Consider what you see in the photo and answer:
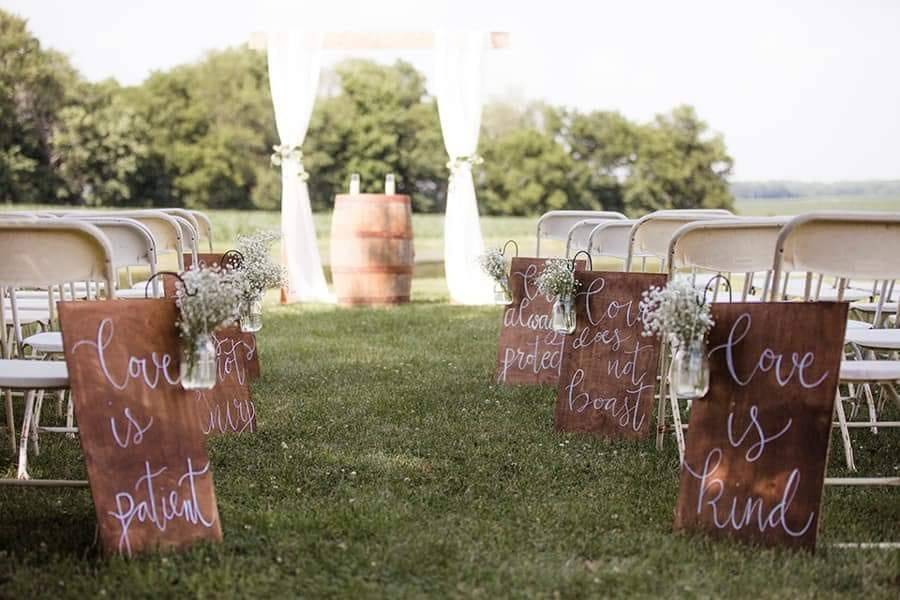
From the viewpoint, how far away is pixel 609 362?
3551mm

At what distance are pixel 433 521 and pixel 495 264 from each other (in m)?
2.12

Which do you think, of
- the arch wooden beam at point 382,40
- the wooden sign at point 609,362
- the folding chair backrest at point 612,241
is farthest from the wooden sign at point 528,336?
the arch wooden beam at point 382,40

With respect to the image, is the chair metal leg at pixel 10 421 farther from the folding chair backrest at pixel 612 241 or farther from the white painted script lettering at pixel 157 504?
the folding chair backrest at pixel 612 241

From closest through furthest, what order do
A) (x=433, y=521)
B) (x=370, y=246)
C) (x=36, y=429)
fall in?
(x=433, y=521) < (x=36, y=429) < (x=370, y=246)

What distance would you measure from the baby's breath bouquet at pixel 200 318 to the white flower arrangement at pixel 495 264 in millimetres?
2320

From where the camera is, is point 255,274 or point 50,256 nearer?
point 50,256

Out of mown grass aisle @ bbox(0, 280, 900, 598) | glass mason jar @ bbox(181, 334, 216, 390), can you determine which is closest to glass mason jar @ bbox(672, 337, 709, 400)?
mown grass aisle @ bbox(0, 280, 900, 598)

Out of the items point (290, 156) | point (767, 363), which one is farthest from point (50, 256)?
point (290, 156)

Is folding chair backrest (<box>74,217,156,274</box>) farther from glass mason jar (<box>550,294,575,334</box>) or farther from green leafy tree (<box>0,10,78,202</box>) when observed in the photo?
green leafy tree (<box>0,10,78,202</box>)

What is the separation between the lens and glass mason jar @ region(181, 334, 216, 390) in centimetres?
227

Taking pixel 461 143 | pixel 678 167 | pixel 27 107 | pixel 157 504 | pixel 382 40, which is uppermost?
pixel 27 107

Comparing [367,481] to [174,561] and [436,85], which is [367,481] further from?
[436,85]

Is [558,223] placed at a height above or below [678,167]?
below

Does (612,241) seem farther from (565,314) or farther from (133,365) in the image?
(133,365)
